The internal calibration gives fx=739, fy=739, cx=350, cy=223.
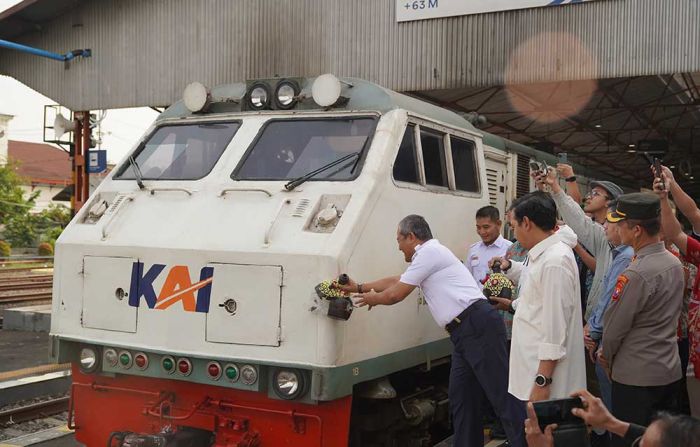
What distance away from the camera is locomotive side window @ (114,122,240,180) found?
577 cm

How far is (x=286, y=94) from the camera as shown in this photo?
582 centimetres

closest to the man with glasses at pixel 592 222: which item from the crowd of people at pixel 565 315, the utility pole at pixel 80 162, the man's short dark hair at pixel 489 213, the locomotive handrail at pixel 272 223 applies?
the crowd of people at pixel 565 315

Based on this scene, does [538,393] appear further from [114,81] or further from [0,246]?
[0,246]

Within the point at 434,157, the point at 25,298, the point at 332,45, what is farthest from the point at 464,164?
the point at 25,298

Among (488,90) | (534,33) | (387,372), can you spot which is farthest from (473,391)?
(488,90)

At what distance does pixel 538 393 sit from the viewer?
3.81m

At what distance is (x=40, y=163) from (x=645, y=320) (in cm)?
6164

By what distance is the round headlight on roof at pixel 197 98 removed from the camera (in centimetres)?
608

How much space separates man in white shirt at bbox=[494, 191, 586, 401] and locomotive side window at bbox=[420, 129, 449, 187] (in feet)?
5.76

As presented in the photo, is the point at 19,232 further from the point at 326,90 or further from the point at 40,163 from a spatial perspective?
the point at 326,90

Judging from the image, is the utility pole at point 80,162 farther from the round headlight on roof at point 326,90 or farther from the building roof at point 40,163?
the building roof at point 40,163

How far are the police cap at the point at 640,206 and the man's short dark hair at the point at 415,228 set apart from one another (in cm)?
132

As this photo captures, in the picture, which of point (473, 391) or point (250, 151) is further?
point (250, 151)

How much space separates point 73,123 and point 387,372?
1425 cm
